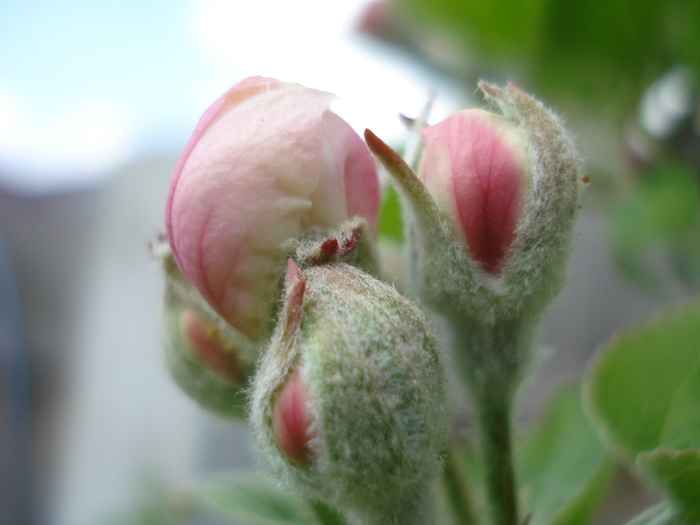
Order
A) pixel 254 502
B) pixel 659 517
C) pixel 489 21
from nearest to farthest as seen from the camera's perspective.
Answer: pixel 659 517
pixel 254 502
pixel 489 21

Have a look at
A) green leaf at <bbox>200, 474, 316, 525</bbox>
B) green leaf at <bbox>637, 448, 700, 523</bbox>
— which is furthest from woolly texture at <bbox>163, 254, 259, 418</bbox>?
green leaf at <bbox>637, 448, 700, 523</bbox>

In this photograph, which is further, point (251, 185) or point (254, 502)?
point (254, 502)

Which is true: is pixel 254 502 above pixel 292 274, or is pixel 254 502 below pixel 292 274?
below

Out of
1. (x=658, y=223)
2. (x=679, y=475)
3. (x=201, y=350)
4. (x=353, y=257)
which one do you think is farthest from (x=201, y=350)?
(x=658, y=223)

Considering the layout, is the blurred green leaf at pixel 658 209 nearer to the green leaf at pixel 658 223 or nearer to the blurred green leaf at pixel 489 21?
the green leaf at pixel 658 223

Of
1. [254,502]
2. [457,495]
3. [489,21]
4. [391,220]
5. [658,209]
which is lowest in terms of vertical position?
[254,502]

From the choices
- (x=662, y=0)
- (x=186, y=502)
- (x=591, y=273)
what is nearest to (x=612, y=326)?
Answer: (x=591, y=273)

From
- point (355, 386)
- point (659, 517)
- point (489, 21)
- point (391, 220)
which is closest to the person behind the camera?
point (355, 386)

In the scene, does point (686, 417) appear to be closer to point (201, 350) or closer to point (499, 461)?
point (499, 461)
